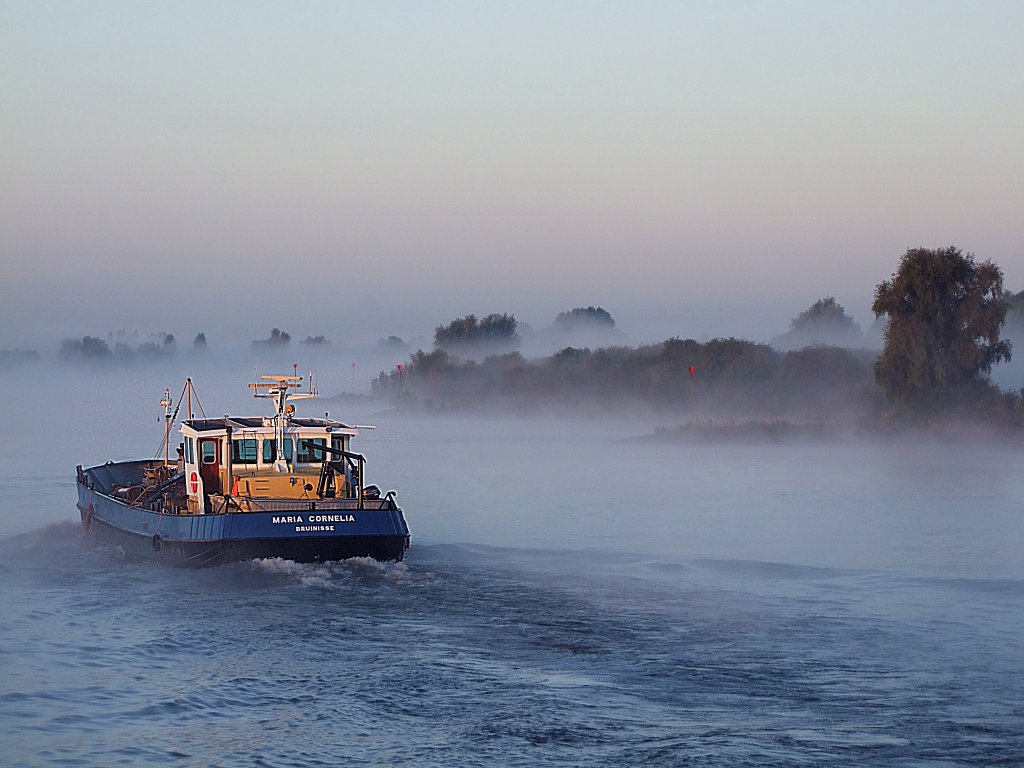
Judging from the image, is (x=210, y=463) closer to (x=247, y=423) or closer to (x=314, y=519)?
(x=247, y=423)

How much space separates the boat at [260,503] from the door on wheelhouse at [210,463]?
24mm

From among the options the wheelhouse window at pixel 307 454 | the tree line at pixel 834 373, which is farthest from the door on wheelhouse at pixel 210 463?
the tree line at pixel 834 373

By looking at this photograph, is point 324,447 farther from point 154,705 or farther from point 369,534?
point 154,705

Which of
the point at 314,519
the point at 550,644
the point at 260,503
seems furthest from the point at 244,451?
the point at 550,644

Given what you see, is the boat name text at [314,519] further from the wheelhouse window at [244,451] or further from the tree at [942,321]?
the tree at [942,321]

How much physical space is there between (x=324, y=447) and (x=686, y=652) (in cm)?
1259

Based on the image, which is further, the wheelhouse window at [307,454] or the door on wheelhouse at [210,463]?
the wheelhouse window at [307,454]

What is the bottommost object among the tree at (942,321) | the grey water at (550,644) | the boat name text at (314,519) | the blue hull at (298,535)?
the grey water at (550,644)

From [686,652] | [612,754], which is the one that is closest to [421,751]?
[612,754]

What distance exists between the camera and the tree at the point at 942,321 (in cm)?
7625

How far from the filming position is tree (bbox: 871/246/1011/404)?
7625 centimetres

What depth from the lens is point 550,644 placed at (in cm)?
2112

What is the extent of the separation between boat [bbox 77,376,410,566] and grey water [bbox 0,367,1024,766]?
533mm

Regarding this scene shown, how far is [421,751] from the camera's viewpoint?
610 inches
